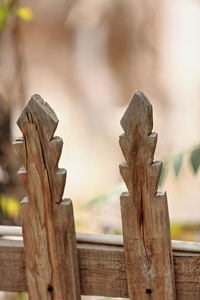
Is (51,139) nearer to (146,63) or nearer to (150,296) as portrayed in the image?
(150,296)

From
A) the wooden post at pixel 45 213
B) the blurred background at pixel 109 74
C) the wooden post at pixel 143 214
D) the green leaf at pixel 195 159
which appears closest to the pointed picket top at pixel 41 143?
the wooden post at pixel 45 213

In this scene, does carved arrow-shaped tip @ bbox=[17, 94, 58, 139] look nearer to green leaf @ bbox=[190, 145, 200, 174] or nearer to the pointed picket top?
the pointed picket top

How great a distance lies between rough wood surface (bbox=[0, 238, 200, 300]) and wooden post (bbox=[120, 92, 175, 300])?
2 cm

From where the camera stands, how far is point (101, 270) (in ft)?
4.27

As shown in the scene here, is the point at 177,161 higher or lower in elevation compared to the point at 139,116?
lower

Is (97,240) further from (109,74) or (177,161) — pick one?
(109,74)

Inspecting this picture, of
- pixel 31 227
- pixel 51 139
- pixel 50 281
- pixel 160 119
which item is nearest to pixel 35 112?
pixel 51 139

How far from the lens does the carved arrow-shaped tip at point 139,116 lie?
118 cm

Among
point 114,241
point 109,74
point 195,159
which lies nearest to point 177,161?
point 195,159

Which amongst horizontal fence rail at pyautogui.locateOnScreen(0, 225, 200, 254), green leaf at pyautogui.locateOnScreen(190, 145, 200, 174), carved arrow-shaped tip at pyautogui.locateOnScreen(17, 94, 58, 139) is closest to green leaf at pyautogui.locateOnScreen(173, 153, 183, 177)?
green leaf at pyautogui.locateOnScreen(190, 145, 200, 174)

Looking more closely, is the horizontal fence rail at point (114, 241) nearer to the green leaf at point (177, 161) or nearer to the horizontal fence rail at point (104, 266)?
the horizontal fence rail at point (104, 266)

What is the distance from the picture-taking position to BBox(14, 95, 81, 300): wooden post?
1237 mm

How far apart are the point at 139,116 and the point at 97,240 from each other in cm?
26

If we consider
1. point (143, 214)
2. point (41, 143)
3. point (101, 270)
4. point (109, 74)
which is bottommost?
point (101, 270)
